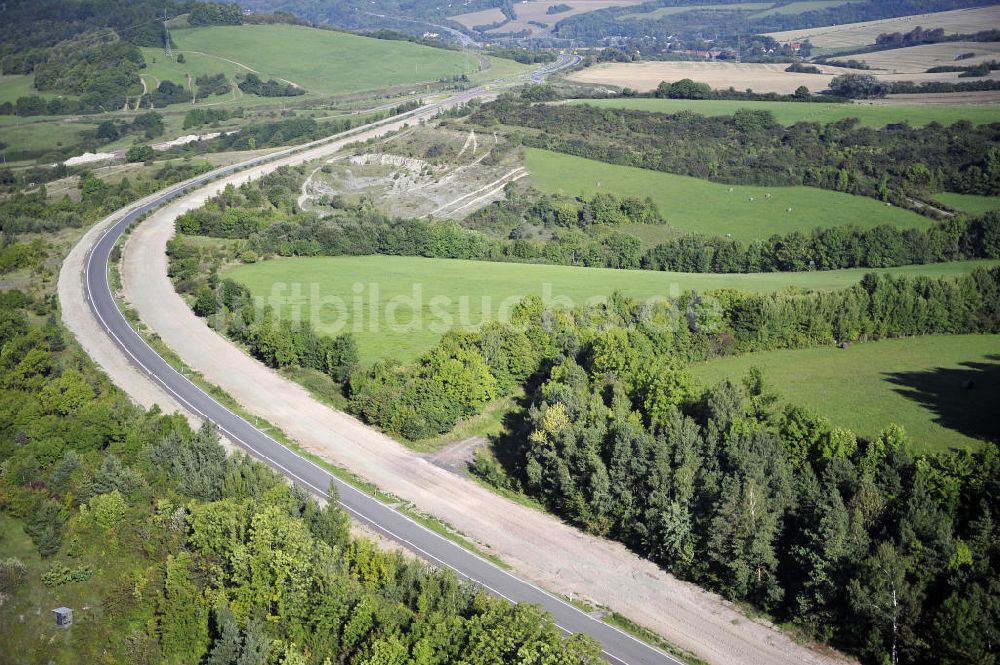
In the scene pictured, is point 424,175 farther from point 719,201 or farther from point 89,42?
point 89,42

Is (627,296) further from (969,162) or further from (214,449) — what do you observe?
(969,162)

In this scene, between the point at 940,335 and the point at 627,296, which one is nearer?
the point at 940,335

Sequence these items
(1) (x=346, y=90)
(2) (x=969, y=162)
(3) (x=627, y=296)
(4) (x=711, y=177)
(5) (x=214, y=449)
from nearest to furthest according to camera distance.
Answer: (5) (x=214, y=449)
(3) (x=627, y=296)
(2) (x=969, y=162)
(4) (x=711, y=177)
(1) (x=346, y=90)

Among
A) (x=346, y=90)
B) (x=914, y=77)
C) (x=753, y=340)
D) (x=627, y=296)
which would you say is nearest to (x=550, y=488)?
(x=753, y=340)

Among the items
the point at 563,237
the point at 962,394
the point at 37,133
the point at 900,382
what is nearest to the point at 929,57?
the point at 563,237

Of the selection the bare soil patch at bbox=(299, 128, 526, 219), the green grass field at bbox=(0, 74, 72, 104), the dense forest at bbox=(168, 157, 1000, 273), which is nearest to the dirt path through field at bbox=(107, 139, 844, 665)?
the dense forest at bbox=(168, 157, 1000, 273)
